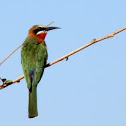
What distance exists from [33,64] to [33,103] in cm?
65

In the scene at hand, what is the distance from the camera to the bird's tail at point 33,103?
3281mm

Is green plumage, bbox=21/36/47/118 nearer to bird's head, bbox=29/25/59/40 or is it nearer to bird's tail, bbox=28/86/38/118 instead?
bird's tail, bbox=28/86/38/118

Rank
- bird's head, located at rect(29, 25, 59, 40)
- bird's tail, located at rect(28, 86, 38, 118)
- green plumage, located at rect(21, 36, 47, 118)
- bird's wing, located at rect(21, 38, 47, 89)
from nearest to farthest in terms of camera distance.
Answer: bird's tail, located at rect(28, 86, 38, 118), green plumage, located at rect(21, 36, 47, 118), bird's wing, located at rect(21, 38, 47, 89), bird's head, located at rect(29, 25, 59, 40)

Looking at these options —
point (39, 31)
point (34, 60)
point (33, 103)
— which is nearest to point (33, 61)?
point (34, 60)

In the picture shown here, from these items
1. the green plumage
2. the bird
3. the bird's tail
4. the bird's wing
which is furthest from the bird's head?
the bird's tail

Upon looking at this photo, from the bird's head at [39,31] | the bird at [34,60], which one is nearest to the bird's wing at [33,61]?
the bird at [34,60]

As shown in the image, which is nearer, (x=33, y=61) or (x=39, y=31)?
(x=33, y=61)

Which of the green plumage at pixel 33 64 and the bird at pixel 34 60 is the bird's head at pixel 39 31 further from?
the green plumage at pixel 33 64

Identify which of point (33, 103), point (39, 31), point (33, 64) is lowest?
point (33, 103)

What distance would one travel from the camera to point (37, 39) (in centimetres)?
478

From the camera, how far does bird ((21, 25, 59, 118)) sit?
371cm

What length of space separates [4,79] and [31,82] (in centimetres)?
106

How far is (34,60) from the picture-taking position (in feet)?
13.7

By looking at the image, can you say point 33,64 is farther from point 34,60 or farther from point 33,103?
point 33,103
